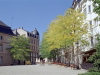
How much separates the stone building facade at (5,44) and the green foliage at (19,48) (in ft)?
5.71

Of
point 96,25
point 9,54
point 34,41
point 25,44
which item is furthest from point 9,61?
point 96,25

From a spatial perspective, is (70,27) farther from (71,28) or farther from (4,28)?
(4,28)

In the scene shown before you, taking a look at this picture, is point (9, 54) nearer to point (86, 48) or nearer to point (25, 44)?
point (25, 44)

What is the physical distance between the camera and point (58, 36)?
44.0 metres

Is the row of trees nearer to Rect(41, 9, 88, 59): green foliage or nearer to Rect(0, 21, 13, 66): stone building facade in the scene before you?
Rect(41, 9, 88, 59): green foliage

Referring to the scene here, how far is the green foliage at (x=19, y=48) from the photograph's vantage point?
7756cm

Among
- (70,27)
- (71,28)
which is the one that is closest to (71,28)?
(71,28)

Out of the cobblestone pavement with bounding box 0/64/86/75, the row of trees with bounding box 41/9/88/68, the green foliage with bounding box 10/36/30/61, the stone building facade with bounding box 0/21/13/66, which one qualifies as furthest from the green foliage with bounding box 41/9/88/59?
the stone building facade with bounding box 0/21/13/66

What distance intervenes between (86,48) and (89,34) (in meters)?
4.53

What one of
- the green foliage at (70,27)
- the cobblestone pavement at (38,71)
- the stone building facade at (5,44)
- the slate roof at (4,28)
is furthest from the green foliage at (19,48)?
the cobblestone pavement at (38,71)

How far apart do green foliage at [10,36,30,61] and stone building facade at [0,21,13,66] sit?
1.74 m

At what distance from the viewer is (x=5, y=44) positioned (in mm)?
79562

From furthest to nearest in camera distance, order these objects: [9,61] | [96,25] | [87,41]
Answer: [9,61] → [87,41] → [96,25]

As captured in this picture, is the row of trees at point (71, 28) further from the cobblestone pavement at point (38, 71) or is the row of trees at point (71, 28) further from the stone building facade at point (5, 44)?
the stone building facade at point (5, 44)
